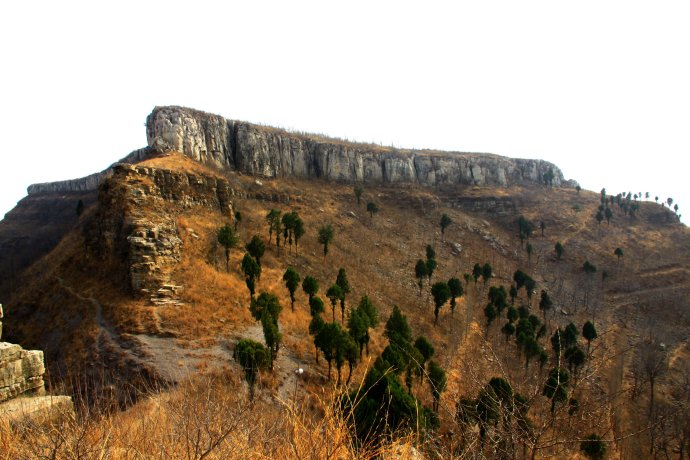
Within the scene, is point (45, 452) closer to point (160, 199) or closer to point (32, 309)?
point (32, 309)

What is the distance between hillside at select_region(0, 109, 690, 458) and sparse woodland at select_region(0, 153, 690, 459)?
23 centimetres

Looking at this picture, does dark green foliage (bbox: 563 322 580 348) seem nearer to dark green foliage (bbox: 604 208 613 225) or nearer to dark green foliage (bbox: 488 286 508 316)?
dark green foliage (bbox: 488 286 508 316)

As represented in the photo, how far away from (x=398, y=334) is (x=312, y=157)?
2422 inches

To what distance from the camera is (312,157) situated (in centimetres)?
8044

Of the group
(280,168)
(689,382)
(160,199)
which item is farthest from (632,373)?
(280,168)

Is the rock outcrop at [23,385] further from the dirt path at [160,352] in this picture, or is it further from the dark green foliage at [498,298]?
the dark green foliage at [498,298]

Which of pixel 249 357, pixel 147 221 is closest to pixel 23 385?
pixel 249 357

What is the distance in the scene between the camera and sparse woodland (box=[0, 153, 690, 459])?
5387mm

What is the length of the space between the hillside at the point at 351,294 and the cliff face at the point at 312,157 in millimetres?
3094

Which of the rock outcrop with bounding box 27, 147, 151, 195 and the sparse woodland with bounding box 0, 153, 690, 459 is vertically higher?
the rock outcrop with bounding box 27, 147, 151, 195

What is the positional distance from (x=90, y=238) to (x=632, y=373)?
55.2 meters

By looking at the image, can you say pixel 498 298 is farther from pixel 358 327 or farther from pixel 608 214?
pixel 608 214

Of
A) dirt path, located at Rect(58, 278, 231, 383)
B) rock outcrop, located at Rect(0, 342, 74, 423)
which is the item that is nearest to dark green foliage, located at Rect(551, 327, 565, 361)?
rock outcrop, located at Rect(0, 342, 74, 423)

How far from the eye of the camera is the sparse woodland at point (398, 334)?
17.7ft
